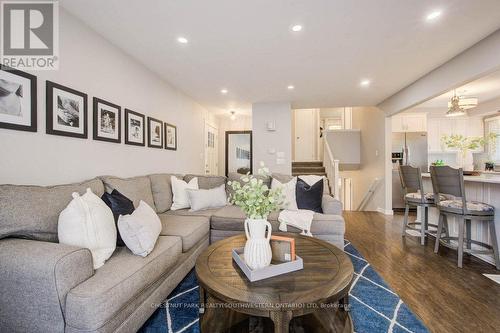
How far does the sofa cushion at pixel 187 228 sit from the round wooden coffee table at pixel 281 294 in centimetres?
50

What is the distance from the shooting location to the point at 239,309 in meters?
1.01

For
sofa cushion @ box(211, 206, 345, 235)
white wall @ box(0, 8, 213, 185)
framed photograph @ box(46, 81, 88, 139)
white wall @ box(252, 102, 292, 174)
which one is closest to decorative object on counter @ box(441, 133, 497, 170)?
white wall @ box(252, 102, 292, 174)

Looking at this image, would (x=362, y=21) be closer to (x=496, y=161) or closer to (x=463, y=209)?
(x=463, y=209)

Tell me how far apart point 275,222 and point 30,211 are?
6.73 feet

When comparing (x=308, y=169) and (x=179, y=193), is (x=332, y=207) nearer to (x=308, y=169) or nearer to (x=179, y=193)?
(x=179, y=193)

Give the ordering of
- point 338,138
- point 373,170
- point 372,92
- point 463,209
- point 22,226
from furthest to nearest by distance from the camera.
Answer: point 338,138
point 373,170
point 372,92
point 463,209
point 22,226

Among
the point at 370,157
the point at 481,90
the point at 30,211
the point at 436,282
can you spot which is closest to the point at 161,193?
the point at 30,211

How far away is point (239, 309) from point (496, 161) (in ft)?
23.6

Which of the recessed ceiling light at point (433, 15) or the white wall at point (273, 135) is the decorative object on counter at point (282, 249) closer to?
the recessed ceiling light at point (433, 15)

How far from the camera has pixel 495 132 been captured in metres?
5.23

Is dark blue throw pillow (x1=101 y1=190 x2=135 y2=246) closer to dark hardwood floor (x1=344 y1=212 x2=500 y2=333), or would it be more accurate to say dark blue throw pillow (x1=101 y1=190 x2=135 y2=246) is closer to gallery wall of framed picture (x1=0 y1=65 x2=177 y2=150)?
gallery wall of framed picture (x1=0 y1=65 x2=177 y2=150)

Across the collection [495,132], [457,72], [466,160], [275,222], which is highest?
[457,72]

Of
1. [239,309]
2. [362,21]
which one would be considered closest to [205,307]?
[239,309]

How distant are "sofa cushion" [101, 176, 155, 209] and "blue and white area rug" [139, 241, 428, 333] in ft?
3.31
